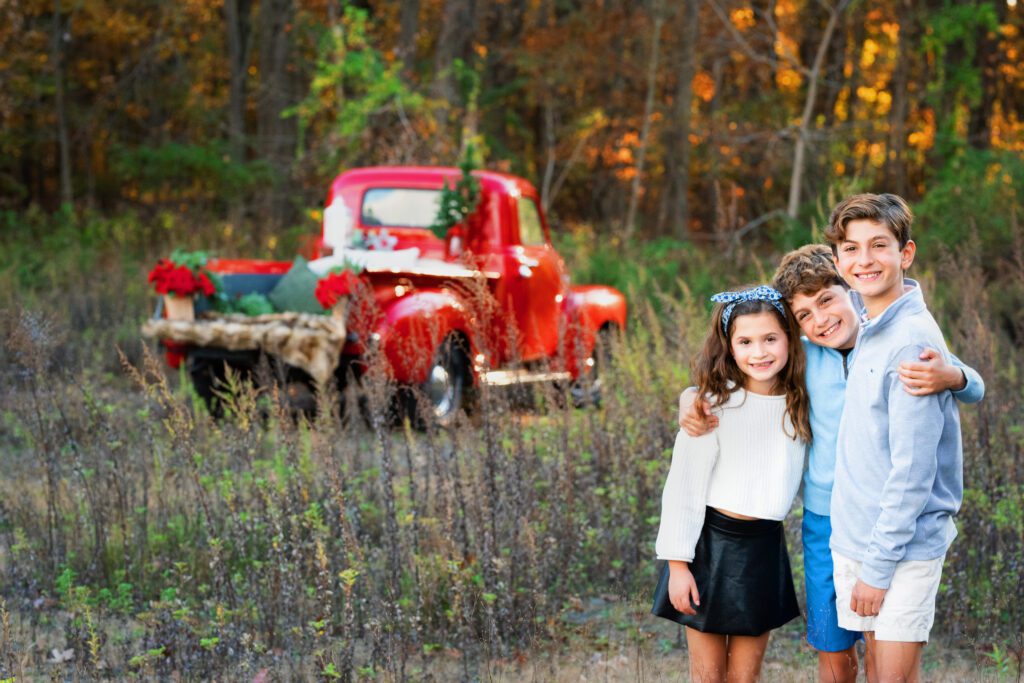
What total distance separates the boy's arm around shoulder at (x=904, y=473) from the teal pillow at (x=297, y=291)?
216 inches

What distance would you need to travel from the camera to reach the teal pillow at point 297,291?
7.96 metres

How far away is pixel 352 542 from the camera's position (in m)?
4.15

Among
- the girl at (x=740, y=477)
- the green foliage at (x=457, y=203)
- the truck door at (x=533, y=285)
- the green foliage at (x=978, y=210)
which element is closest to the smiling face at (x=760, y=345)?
the girl at (x=740, y=477)

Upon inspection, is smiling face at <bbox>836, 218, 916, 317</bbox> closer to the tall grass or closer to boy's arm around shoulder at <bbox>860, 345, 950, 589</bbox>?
boy's arm around shoulder at <bbox>860, 345, 950, 589</bbox>

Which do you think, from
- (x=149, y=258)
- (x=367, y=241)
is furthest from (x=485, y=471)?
(x=149, y=258)

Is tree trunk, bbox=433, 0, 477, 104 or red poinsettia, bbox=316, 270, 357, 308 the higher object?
tree trunk, bbox=433, 0, 477, 104

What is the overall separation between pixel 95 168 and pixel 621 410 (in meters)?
26.6

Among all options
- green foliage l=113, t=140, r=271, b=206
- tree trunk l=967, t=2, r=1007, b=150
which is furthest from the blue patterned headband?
tree trunk l=967, t=2, r=1007, b=150

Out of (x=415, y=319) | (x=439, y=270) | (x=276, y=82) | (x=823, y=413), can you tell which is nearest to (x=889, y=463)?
(x=823, y=413)

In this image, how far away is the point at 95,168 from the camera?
30.0 metres

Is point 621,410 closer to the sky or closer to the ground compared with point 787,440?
closer to the ground

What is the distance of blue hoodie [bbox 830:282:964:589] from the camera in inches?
109

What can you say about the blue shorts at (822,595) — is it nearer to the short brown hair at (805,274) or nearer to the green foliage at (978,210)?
the short brown hair at (805,274)

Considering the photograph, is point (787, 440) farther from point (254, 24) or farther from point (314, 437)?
point (254, 24)
